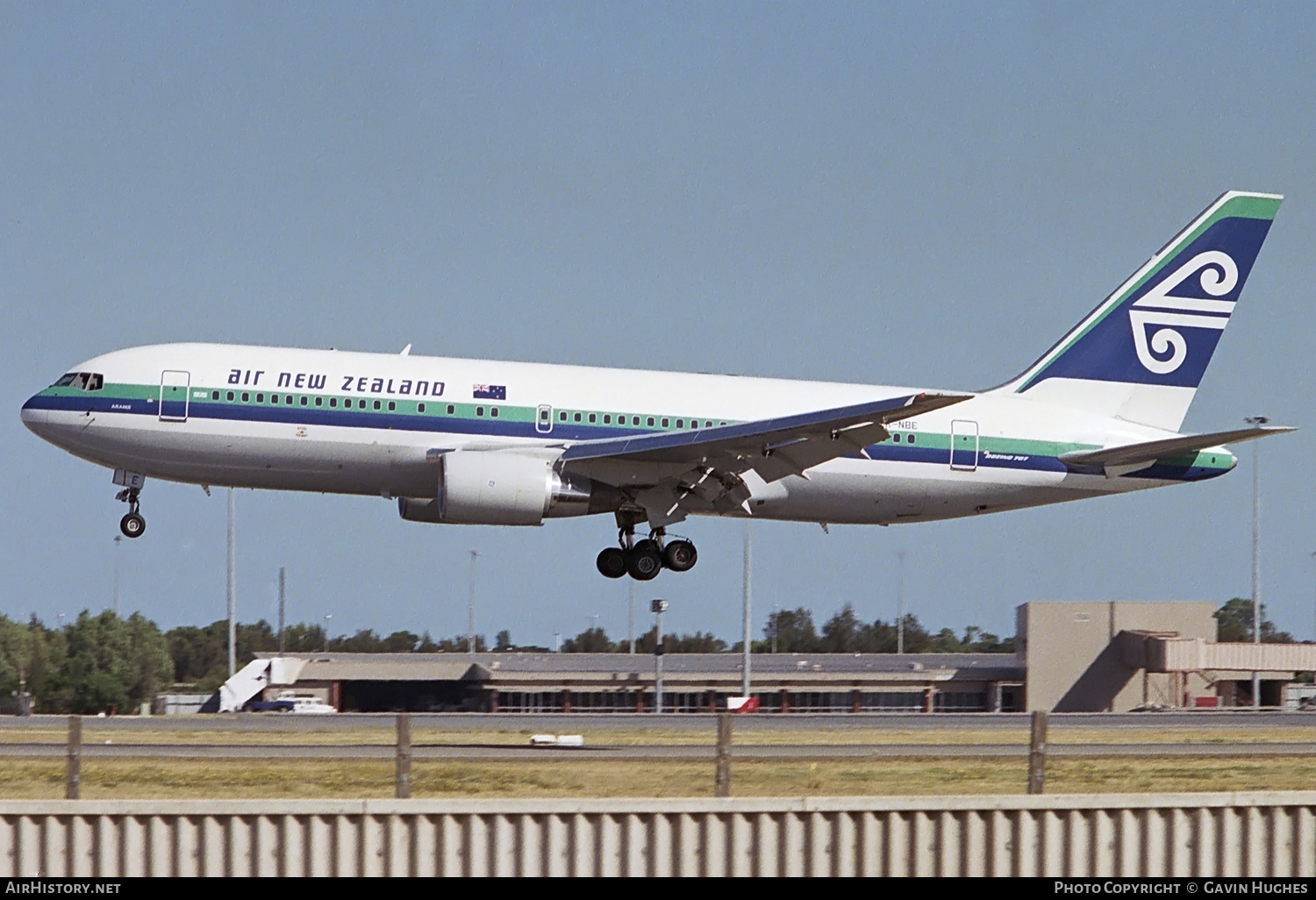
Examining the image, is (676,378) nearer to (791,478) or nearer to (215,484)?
(791,478)

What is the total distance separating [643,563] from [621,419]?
12.7ft

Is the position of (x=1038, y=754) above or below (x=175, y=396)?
below

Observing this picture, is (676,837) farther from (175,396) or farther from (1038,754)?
(175,396)

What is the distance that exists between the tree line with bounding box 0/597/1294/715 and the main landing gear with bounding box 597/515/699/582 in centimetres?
2215

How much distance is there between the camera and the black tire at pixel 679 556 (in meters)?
38.7

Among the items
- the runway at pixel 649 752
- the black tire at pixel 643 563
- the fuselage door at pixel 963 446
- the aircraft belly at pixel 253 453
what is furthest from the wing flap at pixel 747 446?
the runway at pixel 649 752

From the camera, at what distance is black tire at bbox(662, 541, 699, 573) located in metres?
38.7

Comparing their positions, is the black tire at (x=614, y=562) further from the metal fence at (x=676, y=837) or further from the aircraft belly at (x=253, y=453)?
the metal fence at (x=676, y=837)

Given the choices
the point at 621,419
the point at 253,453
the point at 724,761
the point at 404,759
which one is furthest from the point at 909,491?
the point at 404,759

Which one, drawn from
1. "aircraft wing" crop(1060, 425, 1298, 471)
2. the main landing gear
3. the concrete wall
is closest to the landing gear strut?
the main landing gear

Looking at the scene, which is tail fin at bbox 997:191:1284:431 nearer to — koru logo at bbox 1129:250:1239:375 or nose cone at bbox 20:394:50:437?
koru logo at bbox 1129:250:1239:375

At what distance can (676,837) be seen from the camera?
56.6 feet

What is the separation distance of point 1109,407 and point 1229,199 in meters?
7.07

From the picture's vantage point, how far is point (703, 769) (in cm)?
2209
